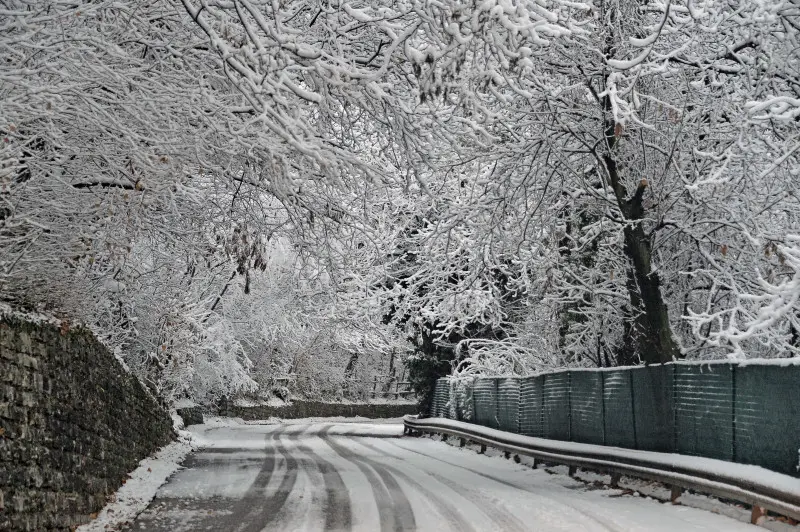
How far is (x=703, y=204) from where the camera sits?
44.8ft

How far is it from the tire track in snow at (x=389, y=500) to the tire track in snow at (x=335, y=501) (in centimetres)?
43

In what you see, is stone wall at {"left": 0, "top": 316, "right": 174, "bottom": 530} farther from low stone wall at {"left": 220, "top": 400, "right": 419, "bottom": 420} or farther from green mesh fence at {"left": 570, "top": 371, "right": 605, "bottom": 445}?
low stone wall at {"left": 220, "top": 400, "right": 419, "bottom": 420}

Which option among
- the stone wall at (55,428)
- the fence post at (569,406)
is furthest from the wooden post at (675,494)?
the stone wall at (55,428)

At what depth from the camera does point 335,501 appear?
38.3 feet

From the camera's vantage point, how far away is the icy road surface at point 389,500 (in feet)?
31.9

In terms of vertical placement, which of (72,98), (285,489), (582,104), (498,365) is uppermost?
(582,104)

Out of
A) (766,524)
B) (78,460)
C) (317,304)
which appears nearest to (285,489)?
(78,460)

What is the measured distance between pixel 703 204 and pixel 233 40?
9313mm

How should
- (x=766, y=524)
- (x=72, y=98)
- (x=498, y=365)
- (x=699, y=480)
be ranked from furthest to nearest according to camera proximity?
(x=498, y=365), (x=699, y=480), (x=766, y=524), (x=72, y=98)

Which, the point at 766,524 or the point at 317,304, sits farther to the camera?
the point at 317,304

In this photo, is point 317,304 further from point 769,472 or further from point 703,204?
point 769,472

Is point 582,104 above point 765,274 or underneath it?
above

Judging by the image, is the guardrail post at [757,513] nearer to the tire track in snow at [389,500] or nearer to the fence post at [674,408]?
the fence post at [674,408]

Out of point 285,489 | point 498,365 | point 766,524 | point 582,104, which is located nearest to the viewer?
point 766,524
